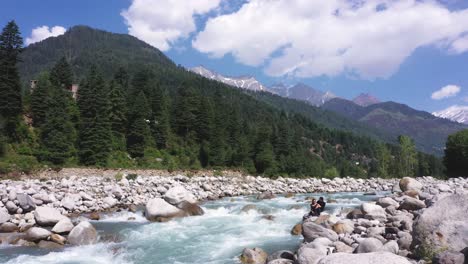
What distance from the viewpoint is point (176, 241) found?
17.4m

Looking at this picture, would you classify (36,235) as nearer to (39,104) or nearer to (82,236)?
(82,236)

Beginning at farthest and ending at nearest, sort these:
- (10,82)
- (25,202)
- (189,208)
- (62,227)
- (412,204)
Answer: (10,82) < (189,208) < (25,202) < (412,204) < (62,227)

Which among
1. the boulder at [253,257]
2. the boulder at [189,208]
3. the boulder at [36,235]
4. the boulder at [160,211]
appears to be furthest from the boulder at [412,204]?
the boulder at [36,235]

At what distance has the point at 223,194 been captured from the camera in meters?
37.8

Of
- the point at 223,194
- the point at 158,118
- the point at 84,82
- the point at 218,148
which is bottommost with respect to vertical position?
the point at 223,194

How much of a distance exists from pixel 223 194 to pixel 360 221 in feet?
73.0

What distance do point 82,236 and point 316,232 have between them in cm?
1049

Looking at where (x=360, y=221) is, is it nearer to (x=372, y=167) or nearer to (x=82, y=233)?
(x=82, y=233)

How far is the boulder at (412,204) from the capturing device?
19094mm

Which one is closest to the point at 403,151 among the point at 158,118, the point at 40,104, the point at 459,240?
the point at 158,118

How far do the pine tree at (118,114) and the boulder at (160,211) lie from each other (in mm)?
31669

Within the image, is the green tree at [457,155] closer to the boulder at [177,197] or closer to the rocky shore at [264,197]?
the rocky shore at [264,197]

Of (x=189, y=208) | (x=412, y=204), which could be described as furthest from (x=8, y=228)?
(x=412, y=204)

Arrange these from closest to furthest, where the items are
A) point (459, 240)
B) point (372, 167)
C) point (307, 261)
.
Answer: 1. point (459, 240)
2. point (307, 261)
3. point (372, 167)
